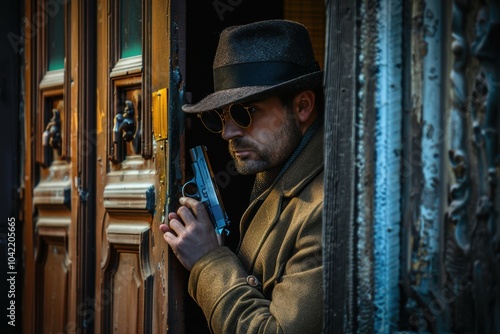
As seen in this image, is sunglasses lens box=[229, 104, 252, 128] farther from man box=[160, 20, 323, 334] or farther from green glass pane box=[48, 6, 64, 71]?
green glass pane box=[48, 6, 64, 71]

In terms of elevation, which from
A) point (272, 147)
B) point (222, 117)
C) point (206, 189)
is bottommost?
point (206, 189)

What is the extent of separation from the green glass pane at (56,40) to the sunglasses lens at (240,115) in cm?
158

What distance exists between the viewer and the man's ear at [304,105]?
2.98 m

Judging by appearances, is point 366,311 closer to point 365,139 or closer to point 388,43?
point 365,139

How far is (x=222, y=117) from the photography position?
3059mm

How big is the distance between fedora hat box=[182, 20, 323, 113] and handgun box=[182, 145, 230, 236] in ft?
0.64

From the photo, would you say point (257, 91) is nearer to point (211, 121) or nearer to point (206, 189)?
point (211, 121)

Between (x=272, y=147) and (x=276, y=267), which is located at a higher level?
(x=272, y=147)

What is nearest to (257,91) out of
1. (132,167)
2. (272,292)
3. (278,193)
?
(278,193)

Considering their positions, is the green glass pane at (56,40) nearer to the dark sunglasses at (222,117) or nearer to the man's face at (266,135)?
the dark sunglasses at (222,117)

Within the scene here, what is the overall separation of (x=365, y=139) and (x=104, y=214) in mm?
1999

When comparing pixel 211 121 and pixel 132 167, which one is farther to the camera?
pixel 132 167

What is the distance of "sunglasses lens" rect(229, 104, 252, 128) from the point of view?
2.95 metres

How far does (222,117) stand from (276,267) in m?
0.60
